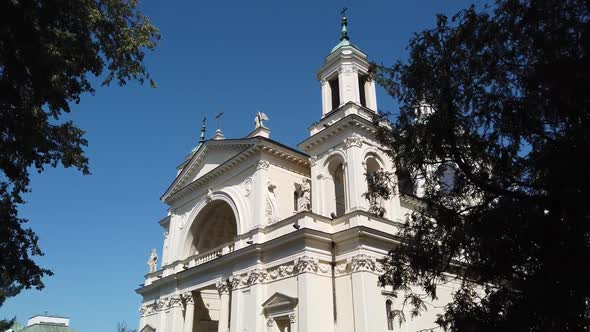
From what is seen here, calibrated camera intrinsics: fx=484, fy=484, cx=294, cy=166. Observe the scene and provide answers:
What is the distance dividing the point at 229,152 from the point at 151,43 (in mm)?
14929

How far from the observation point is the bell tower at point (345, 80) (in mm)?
23516

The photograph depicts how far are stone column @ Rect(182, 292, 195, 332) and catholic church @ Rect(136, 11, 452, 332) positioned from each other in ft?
0.18

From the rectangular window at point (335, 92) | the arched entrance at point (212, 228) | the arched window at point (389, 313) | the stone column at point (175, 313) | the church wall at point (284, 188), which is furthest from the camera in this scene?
the arched entrance at point (212, 228)

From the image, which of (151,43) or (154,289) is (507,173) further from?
(154,289)

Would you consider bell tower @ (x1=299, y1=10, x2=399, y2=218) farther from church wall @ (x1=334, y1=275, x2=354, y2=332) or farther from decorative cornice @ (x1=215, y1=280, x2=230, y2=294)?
decorative cornice @ (x1=215, y1=280, x2=230, y2=294)

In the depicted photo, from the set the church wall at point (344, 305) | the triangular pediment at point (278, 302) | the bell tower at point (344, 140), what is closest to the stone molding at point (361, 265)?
the church wall at point (344, 305)

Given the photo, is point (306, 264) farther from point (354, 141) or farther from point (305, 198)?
point (354, 141)

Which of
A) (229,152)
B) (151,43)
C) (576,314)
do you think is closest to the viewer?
(576,314)

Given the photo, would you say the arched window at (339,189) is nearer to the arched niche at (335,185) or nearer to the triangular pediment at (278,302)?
the arched niche at (335,185)

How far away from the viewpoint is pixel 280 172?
23.8 metres

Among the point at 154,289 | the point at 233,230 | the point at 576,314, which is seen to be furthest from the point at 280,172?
the point at 576,314

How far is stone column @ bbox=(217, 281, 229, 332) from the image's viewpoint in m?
21.9

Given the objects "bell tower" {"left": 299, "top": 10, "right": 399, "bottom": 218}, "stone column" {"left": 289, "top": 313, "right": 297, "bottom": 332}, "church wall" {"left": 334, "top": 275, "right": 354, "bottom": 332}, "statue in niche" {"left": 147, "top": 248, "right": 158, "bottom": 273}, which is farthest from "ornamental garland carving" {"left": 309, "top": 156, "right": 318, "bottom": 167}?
"statue in niche" {"left": 147, "top": 248, "right": 158, "bottom": 273}

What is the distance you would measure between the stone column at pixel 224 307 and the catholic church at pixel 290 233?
60 millimetres
